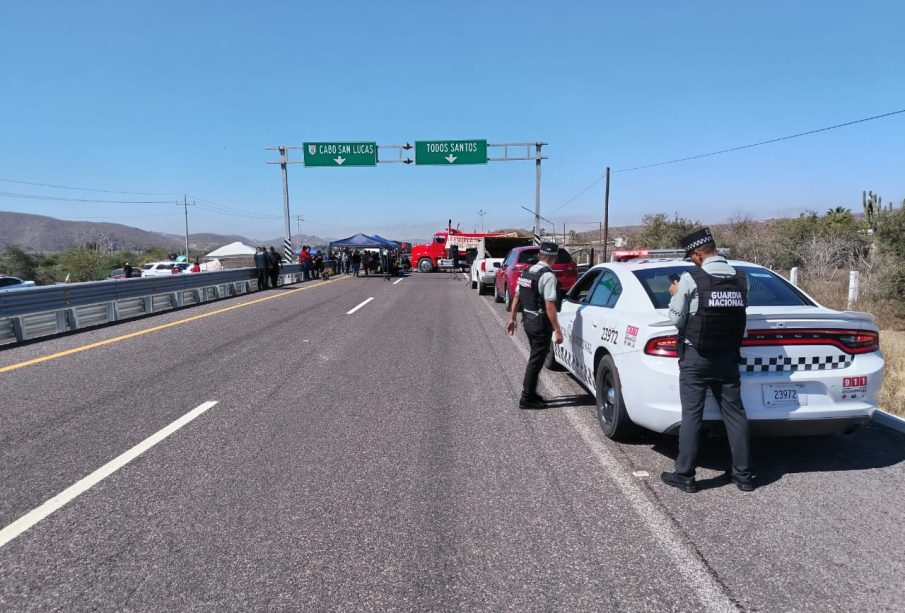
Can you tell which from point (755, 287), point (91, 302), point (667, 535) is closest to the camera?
point (667, 535)

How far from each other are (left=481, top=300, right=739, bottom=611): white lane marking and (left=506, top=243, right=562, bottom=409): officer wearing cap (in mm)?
899

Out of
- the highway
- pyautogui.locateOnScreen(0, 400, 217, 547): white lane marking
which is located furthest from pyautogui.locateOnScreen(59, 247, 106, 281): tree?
pyautogui.locateOnScreen(0, 400, 217, 547): white lane marking

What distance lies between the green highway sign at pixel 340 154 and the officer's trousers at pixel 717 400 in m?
29.4

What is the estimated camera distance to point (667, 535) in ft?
10.6

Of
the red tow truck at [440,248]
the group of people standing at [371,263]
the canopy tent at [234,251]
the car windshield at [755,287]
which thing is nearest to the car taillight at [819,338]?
the car windshield at [755,287]

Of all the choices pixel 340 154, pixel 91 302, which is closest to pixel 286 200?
pixel 340 154

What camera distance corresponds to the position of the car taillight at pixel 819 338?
3916 millimetres

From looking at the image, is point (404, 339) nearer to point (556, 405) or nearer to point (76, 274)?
point (556, 405)

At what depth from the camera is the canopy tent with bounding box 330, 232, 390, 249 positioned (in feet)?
118

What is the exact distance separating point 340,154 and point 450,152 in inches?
243

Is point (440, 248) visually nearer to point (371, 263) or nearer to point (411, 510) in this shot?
point (371, 263)

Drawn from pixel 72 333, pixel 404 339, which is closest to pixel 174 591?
pixel 404 339

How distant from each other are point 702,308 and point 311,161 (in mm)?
30539

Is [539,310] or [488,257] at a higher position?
[488,257]
